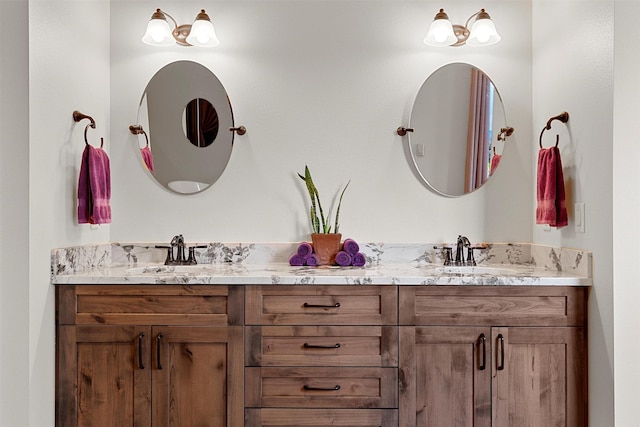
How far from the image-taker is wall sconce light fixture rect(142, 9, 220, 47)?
7.75ft

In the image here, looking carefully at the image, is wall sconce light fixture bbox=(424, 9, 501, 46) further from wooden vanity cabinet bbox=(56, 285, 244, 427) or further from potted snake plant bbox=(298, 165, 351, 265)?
wooden vanity cabinet bbox=(56, 285, 244, 427)

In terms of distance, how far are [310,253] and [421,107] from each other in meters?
0.91

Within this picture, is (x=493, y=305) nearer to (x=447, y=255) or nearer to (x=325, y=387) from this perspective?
(x=447, y=255)

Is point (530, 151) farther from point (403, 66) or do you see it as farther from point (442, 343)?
point (442, 343)

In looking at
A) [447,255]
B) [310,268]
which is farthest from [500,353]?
[310,268]

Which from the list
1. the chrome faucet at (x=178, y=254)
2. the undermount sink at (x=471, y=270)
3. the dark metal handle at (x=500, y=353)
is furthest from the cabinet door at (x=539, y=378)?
the chrome faucet at (x=178, y=254)

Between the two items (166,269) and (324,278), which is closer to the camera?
(324,278)

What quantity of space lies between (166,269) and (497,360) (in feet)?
4.77

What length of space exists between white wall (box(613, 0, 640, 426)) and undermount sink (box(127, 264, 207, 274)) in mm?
1664

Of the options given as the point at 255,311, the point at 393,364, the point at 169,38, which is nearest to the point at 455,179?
the point at 393,364

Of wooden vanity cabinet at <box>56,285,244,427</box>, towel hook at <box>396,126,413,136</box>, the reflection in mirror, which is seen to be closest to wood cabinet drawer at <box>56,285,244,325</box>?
wooden vanity cabinet at <box>56,285,244,427</box>

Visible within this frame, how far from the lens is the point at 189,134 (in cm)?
248

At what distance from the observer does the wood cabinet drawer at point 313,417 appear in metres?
1.92

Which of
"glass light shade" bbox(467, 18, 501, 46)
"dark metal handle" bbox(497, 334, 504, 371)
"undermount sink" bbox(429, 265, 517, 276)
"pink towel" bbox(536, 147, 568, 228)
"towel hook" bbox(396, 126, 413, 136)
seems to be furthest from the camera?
"towel hook" bbox(396, 126, 413, 136)
